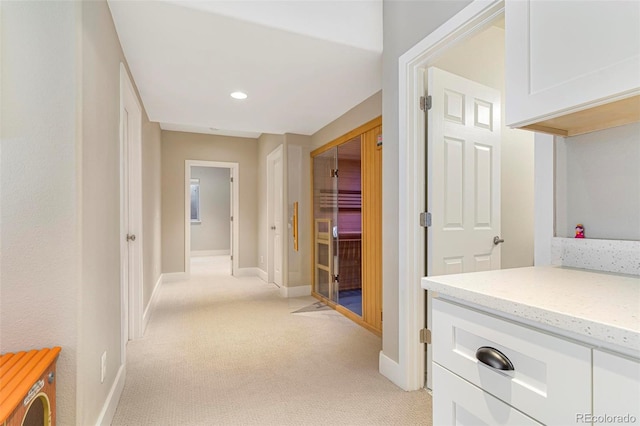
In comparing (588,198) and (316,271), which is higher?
(588,198)

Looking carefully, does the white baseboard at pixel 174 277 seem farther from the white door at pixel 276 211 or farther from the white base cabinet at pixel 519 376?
the white base cabinet at pixel 519 376

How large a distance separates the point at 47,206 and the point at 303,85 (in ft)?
6.90

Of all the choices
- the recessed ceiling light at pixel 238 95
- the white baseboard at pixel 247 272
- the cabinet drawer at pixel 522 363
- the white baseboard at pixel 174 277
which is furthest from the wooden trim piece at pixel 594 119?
the white baseboard at pixel 174 277

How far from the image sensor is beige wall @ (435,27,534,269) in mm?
2393

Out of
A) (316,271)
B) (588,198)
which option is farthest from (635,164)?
(316,271)

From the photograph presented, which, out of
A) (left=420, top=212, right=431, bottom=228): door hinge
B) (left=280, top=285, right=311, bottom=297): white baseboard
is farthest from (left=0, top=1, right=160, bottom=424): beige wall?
(left=280, top=285, right=311, bottom=297): white baseboard

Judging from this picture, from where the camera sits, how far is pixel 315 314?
12.0ft

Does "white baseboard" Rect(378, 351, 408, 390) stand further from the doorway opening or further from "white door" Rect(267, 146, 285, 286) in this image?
"white door" Rect(267, 146, 285, 286)

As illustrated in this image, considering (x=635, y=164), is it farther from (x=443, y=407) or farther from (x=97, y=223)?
(x=97, y=223)

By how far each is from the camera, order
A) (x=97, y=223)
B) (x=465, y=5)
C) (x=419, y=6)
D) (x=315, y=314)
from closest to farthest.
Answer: (x=97, y=223)
(x=465, y=5)
(x=419, y=6)
(x=315, y=314)

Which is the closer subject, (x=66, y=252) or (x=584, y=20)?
(x=584, y=20)

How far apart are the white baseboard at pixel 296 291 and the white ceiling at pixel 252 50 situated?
2.42m

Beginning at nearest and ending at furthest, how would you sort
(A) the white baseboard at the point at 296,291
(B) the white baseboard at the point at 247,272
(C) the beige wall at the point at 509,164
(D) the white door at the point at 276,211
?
(C) the beige wall at the point at 509,164 < (A) the white baseboard at the point at 296,291 < (D) the white door at the point at 276,211 < (B) the white baseboard at the point at 247,272

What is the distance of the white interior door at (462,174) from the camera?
1.98m
